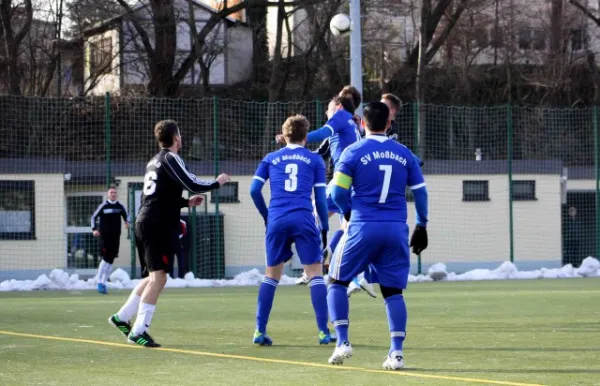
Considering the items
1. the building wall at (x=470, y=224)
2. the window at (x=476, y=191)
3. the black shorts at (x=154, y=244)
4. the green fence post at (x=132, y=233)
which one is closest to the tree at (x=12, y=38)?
the building wall at (x=470, y=224)

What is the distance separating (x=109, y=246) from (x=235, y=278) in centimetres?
289

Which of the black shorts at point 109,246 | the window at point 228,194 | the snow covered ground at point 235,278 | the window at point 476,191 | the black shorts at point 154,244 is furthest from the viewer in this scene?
the window at point 476,191

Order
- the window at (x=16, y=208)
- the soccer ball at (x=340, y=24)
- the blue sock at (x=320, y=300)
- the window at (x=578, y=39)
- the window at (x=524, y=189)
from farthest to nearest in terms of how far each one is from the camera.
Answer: the window at (x=578, y=39), the window at (x=524, y=189), the window at (x=16, y=208), the soccer ball at (x=340, y=24), the blue sock at (x=320, y=300)

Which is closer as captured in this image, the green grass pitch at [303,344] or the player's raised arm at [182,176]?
the green grass pitch at [303,344]

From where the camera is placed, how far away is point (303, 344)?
1055cm

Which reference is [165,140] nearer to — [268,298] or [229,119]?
[268,298]

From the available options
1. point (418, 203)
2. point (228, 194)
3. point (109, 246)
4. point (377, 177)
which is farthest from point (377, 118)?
point (228, 194)

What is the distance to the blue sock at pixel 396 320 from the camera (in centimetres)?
862

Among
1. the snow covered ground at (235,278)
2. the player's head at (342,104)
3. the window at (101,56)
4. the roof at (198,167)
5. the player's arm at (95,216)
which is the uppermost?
the window at (101,56)

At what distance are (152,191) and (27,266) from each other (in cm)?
1539

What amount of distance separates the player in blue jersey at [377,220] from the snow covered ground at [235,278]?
14.2 m

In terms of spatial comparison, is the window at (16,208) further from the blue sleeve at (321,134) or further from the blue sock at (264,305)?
the blue sock at (264,305)

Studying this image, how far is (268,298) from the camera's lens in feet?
34.5

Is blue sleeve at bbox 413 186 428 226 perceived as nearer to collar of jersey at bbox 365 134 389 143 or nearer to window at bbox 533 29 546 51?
collar of jersey at bbox 365 134 389 143
